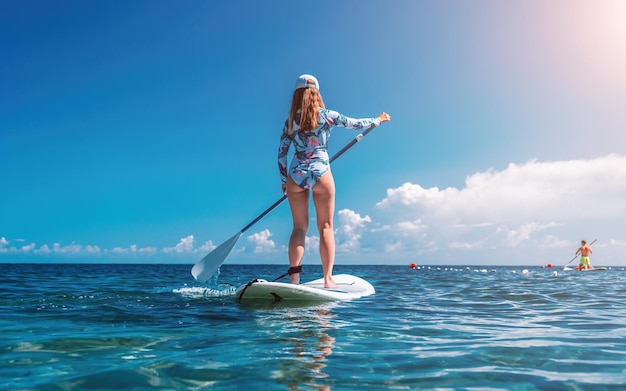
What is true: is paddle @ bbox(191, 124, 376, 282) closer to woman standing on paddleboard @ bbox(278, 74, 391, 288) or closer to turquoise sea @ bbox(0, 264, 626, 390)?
woman standing on paddleboard @ bbox(278, 74, 391, 288)

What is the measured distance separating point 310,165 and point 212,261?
2.60m

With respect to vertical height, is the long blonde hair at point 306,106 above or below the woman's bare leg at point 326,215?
above

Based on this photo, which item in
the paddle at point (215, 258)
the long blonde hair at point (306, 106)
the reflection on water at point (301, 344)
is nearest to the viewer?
the reflection on water at point (301, 344)

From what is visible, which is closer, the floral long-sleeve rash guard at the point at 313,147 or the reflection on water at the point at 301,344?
the reflection on water at the point at 301,344

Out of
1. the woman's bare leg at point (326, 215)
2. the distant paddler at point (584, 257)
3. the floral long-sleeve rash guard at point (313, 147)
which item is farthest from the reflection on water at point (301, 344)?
the distant paddler at point (584, 257)

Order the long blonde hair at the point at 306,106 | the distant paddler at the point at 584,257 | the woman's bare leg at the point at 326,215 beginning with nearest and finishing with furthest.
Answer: the long blonde hair at the point at 306,106 → the woman's bare leg at the point at 326,215 → the distant paddler at the point at 584,257

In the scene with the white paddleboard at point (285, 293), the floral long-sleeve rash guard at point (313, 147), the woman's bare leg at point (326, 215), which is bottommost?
the white paddleboard at point (285, 293)

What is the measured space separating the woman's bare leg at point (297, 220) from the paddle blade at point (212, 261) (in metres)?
1.57

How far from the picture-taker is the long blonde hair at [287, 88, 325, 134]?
6.36 meters

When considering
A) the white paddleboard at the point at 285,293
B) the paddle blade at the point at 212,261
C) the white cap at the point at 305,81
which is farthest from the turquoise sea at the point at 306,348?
the white cap at the point at 305,81

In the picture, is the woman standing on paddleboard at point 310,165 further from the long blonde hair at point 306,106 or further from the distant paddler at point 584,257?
the distant paddler at point 584,257

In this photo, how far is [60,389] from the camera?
2400mm

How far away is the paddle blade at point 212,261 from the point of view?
7.86m

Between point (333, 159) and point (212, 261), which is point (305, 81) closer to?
point (333, 159)
